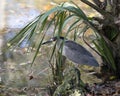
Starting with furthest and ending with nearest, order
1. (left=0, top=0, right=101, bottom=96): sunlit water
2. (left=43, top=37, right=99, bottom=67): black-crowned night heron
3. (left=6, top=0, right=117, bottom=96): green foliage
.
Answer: (left=0, top=0, right=101, bottom=96): sunlit water, (left=43, top=37, right=99, bottom=67): black-crowned night heron, (left=6, top=0, right=117, bottom=96): green foliage

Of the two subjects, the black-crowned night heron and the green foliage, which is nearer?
the green foliage

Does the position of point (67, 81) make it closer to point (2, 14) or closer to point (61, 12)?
point (61, 12)

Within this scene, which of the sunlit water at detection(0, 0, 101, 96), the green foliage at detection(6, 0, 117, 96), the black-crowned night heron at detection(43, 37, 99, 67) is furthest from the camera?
the sunlit water at detection(0, 0, 101, 96)

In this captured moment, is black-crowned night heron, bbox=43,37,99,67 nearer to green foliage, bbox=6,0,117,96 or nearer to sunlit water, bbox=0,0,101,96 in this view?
green foliage, bbox=6,0,117,96

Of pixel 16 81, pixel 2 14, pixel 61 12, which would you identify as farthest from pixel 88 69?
pixel 2 14

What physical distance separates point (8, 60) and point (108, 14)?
1588mm

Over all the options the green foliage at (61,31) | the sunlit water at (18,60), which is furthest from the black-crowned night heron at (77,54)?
the sunlit water at (18,60)

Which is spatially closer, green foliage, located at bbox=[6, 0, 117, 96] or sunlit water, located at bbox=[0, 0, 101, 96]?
green foliage, located at bbox=[6, 0, 117, 96]

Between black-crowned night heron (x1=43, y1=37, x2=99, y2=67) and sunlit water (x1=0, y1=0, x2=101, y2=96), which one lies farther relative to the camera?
sunlit water (x1=0, y1=0, x2=101, y2=96)

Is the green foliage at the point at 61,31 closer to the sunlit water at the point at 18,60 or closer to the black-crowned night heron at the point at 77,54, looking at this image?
the black-crowned night heron at the point at 77,54

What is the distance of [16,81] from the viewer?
416cm

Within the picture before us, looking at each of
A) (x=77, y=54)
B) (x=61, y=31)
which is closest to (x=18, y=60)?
(x=77, y=54)

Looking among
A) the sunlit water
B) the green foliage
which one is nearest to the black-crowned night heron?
the green foliage

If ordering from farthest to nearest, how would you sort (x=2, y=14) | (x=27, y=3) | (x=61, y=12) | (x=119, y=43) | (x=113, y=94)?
1. (x=27, y=3)
2. (x=2, y=14)
3. (x=119, y=43)
4. (x=113, y=94)
5. (x=61, y=12)
